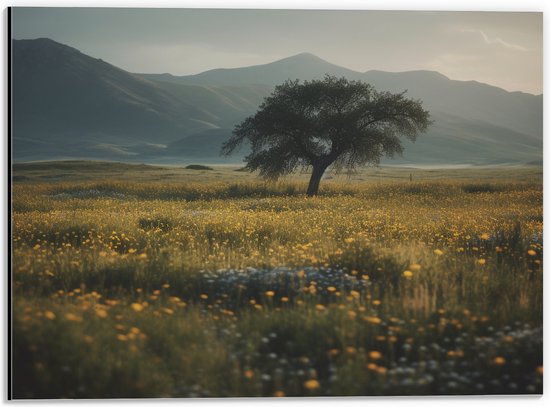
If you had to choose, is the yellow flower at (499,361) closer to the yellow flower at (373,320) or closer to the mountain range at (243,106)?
the yellow flower at (373,320)

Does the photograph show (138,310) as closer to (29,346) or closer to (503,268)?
(29,346)

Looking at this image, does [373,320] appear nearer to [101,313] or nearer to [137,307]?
[137,307]

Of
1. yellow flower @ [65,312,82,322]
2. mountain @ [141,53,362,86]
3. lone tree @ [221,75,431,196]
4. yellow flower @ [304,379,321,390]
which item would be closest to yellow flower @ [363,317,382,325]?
yellow flower @ [304,379,321,390]

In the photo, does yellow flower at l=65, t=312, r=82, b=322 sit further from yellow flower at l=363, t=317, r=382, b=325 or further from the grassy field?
yellow flower at l=363, t=317, r=382, b=325

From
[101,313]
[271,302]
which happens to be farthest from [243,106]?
[101,313]

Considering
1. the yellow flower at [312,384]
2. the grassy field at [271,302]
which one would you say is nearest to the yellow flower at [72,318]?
the grassy field at [271,302]
